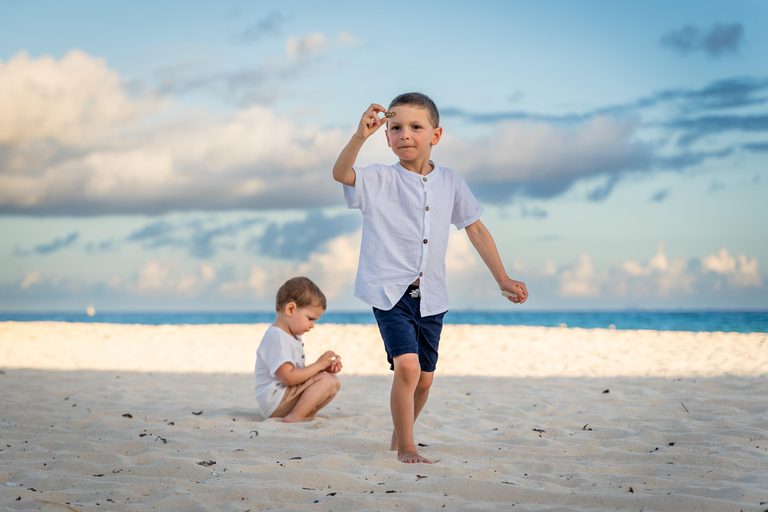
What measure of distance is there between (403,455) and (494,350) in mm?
7209

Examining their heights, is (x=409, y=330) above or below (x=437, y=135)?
below

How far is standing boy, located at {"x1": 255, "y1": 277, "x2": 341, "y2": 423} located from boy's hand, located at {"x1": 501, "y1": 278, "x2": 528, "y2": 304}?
4.94ft

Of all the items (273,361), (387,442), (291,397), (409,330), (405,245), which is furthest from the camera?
(291,397)

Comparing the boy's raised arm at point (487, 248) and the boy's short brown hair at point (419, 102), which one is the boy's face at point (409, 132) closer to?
the boy's short brown hair at point (419, 102)

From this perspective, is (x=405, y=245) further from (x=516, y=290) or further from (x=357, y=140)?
(x=516, y=290)

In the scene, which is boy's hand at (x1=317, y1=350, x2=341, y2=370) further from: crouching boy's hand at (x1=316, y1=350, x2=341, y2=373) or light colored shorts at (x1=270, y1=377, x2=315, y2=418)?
light colored shorts at (x1=270, y1=377, x2=315, y2=418)

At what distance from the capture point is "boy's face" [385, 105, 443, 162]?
10.8 feet

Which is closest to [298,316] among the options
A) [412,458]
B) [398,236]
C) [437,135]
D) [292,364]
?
[292,364]

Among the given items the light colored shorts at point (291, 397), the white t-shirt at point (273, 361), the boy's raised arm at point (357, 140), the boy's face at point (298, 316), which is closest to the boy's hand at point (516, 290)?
the boy's raised arm at point (357, 140)

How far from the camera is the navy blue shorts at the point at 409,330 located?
319 cm

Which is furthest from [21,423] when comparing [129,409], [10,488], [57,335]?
[57,335]

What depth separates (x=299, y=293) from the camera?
4.52 meters

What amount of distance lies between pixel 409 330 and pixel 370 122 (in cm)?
108

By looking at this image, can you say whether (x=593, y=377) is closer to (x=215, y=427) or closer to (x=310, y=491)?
(x=215, y=427)
